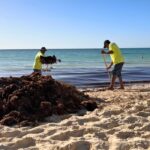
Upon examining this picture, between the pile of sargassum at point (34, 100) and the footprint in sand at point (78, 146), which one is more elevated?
the pile of sargassum at point (34, 100)

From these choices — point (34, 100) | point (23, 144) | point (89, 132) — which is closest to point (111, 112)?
point (89, 132)

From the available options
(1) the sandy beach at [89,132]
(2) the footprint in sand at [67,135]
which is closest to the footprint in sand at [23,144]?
(1) the sandy beach at [89,132]

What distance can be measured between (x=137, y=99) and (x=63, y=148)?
185 inches

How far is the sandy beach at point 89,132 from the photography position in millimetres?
6660

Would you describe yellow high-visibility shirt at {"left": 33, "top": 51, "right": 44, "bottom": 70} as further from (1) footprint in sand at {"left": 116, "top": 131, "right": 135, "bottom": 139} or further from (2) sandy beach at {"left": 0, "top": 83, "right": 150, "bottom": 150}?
(1) footprint in sand at {"left": 116, "top": 131, "right": 135, "bottom": 139}

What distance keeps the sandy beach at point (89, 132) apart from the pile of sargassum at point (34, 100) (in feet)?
1.00

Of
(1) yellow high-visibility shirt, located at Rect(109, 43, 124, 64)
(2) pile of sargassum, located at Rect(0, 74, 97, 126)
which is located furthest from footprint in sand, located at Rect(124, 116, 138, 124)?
(1) yellow high-visibility shirt, located at Rect(109, 43, 124, 64)

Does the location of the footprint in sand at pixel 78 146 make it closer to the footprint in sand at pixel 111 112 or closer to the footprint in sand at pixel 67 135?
the footprint in sand at pixel 67 135

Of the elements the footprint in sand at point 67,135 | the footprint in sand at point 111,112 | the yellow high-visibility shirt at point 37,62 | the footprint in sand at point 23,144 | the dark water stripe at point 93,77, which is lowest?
the footprint in sand at point 23,144

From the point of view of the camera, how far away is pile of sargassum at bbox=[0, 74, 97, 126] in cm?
864

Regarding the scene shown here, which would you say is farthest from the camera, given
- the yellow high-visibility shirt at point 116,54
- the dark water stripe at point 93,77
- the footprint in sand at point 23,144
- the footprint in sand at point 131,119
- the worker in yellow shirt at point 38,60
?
the dark water stripe at point 93,77

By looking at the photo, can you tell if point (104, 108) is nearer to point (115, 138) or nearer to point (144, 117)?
point (144, 117)

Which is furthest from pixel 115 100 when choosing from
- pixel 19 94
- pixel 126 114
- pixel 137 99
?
pixel 19 94

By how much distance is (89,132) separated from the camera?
7.45 meters
